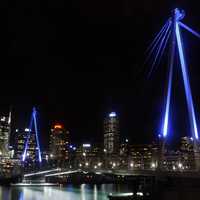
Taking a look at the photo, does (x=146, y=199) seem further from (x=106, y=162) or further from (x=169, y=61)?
(x=106, y=162)

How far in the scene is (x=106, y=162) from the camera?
5344 centimetres

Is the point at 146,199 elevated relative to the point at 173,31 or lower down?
lower down

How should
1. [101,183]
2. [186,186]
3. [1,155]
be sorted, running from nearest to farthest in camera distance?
1. [186,186]
2. [101,183]
3. [1,155]

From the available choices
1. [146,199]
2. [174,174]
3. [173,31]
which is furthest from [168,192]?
[173,31]

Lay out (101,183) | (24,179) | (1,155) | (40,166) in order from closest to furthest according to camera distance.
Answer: (101,183), (24,179), (40,166), (1,155)

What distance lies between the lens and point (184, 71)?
26.3m

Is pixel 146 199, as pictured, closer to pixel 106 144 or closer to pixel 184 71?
pixel 184 71

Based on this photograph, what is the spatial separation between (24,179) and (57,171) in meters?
7.96

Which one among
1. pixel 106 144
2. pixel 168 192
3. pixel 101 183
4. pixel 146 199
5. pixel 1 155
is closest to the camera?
pixel 168 192

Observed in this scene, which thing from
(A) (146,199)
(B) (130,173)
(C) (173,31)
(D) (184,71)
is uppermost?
(C) (173,31)

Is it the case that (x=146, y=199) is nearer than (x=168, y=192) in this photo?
No

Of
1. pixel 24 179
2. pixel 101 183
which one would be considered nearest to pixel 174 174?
pixel 101 183

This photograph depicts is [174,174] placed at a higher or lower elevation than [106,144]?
lower

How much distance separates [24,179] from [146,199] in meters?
50.1
